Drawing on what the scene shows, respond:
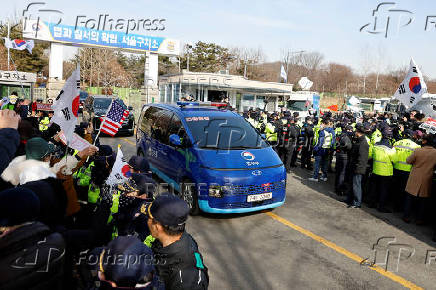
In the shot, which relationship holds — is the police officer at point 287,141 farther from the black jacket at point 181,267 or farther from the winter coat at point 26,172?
the black jacket at point 181,267

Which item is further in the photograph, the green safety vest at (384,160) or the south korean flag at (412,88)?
the south korean flag at (412,88)

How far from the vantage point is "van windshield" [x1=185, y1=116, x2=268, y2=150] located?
6492mm

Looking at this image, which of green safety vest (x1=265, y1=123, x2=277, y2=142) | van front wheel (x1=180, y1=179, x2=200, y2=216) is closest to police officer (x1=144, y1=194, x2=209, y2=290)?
van front wheel (x1=180, y1=179, x2=200, y2=216)

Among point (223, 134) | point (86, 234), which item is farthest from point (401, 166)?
point (86, 234)

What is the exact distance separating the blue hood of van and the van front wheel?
527 mm

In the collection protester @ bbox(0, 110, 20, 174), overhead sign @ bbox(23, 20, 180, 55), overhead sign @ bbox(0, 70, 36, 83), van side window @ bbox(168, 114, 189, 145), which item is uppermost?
overhead sign @ bbox(23, 20, 180, 55)

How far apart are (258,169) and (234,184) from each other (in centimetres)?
59

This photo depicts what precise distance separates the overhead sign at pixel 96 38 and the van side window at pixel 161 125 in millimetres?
17782

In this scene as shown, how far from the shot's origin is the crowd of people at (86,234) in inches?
71.7

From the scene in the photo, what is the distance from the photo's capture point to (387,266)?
4.69 meters

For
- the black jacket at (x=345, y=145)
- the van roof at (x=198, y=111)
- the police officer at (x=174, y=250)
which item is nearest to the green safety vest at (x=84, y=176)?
the police officer at (x=174, y=250)

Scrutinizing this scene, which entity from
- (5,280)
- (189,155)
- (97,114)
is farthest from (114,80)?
(5,280)

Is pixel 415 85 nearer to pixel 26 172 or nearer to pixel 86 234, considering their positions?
pixel 86 234

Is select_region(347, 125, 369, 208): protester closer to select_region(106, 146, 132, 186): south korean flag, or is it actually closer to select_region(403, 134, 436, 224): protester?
select_region(403, 134, 436, 224): protester
